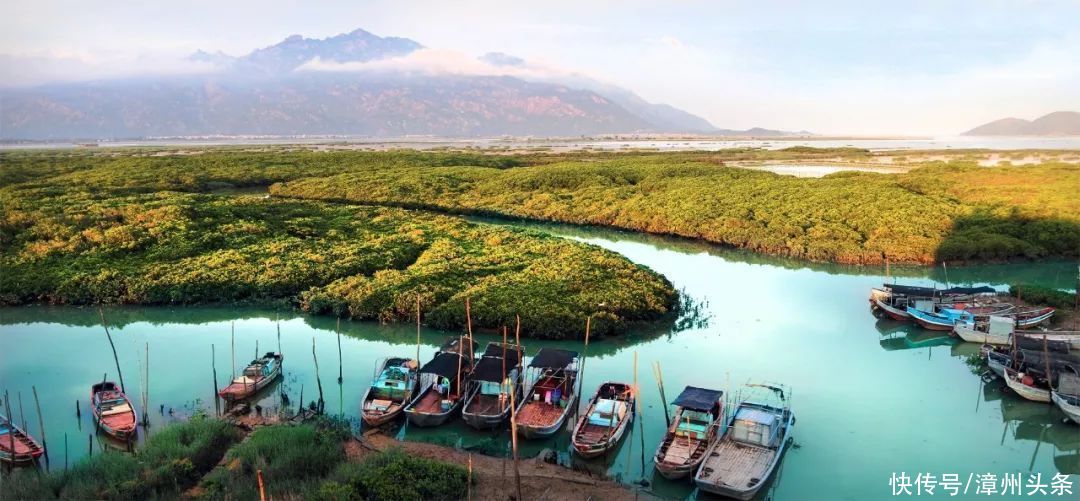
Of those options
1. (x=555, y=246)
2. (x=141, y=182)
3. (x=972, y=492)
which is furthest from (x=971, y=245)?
(x=141, y=182)

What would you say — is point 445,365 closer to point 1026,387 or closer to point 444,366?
point 444,366

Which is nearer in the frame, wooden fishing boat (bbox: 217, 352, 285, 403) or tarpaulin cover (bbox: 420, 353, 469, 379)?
tarpaulin cover (bbox: 420, 353, 469, 379)

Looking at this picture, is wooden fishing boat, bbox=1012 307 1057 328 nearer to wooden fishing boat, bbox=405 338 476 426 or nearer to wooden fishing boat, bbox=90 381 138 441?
wooden fishing boat, bbox=405 338 476 426

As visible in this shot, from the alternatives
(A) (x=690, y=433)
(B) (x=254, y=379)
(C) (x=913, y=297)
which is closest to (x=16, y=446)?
(B) (x=254, y=379)

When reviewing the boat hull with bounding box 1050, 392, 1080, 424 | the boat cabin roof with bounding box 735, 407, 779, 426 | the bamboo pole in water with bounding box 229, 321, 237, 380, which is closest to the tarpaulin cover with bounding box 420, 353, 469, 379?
the bamboo pole in water with bounding box 229, 321, 237, 380

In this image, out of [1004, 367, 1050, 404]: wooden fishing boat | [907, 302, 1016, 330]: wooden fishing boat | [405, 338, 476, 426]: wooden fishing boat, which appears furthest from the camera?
[907, 302, 1016, 330]: wooden fishing boat

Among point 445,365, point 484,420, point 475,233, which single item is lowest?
point 484,420
